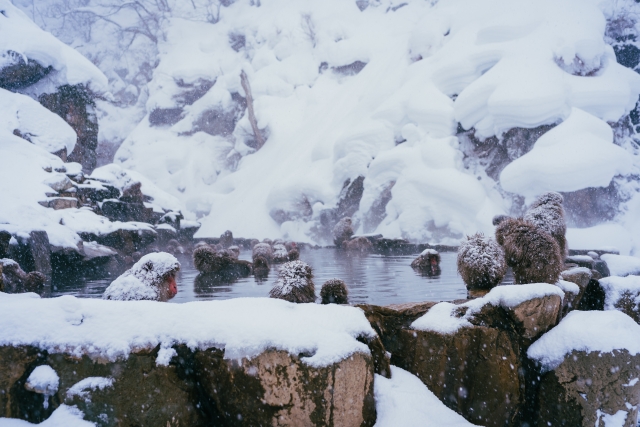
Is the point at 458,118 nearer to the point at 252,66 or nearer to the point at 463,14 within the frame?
the point at 463,14

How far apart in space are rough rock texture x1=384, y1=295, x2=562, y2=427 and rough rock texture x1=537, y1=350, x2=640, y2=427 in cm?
23

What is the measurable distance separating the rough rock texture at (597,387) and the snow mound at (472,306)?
1.48 ft

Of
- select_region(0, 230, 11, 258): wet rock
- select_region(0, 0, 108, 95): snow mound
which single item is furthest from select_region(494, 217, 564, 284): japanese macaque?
select_region(0, 0, 108, 95): snow mound

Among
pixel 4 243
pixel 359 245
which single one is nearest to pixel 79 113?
pixel 4 243

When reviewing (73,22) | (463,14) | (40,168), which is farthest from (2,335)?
(73,22)

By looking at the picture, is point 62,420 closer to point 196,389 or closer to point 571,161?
point 196,389

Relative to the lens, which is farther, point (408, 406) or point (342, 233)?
point (342, 233)

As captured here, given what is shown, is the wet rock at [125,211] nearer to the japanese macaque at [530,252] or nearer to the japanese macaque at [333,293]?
the japanese macaque at [333,293]

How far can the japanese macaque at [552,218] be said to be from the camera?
382 centimetres

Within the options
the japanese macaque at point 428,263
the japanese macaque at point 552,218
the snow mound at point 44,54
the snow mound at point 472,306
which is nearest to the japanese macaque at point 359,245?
the japanese macaque at point 428,263

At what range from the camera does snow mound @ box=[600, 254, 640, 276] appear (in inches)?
197

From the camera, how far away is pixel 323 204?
63.5 feet

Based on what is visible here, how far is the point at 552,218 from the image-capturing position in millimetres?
3891

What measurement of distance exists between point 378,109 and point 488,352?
18526 millimetres
